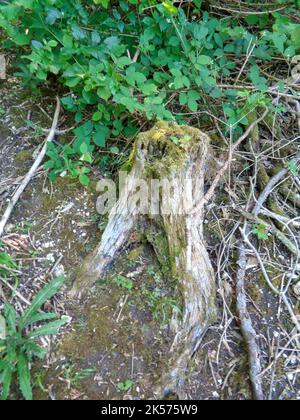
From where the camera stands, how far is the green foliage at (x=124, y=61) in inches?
96.7

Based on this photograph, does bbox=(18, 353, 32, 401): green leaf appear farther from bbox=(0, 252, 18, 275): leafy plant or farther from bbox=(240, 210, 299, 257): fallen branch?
bbox=(240, 210, 299, 257): fallen branch

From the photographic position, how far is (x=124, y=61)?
8.05ft

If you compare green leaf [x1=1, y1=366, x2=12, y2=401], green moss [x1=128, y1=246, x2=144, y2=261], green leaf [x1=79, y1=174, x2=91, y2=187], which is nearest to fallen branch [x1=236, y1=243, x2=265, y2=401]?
green moss [x1=128, y1=246, x2=144, y2=261]

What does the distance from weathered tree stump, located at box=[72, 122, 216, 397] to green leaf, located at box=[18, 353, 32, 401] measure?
448mm

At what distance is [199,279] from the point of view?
2221 millimetres

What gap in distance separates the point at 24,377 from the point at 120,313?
564mm

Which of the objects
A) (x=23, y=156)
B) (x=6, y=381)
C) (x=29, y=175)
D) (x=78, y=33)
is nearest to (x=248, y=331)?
(x=6, y=381)

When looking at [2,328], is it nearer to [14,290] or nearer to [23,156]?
[14,290]

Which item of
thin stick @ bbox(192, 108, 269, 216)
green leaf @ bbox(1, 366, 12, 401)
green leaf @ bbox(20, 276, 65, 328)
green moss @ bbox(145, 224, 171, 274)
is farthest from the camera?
thin stick @ bbox(192, 108, 269, 216)

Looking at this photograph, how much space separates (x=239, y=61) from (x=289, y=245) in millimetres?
1540

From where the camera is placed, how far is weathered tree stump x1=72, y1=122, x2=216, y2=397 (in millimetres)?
2219

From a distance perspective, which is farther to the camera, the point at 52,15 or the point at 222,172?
the point at 222,172

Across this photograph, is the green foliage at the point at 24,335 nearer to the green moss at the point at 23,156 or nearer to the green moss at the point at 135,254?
the green moss at the point at 135,254

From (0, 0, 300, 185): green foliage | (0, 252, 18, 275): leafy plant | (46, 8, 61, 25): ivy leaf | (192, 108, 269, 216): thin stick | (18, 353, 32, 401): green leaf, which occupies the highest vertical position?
(46, 8, 61, 25): ivy leaf
